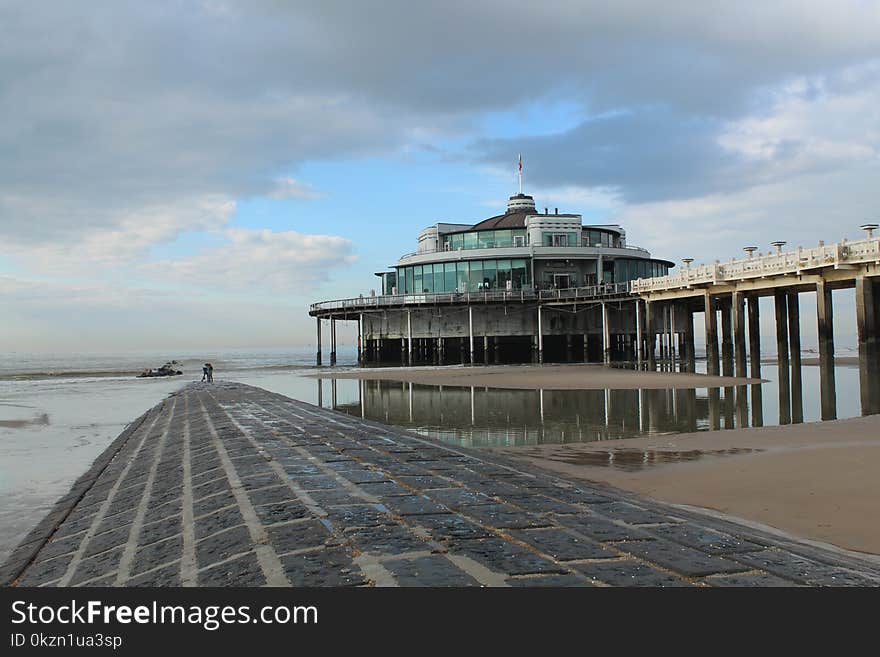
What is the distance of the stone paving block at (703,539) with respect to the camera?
461 centimetres

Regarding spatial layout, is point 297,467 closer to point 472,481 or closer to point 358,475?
point 358,475

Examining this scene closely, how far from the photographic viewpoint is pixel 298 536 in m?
4.82

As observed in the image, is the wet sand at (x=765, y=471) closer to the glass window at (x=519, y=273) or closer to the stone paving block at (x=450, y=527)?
the stone paving block at (x=450, y=527)

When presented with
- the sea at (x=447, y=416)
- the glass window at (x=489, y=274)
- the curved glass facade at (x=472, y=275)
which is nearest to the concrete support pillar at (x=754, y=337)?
the sea at (x=447, y=416)

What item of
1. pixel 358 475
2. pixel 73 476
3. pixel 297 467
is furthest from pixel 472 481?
pixel 73 476

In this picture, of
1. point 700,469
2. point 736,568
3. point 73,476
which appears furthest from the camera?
point 73,476

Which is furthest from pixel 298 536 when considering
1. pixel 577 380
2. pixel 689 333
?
pixel 689 333

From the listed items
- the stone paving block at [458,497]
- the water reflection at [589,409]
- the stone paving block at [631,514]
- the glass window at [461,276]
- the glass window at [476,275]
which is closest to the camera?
the stone paving block at [631,514]

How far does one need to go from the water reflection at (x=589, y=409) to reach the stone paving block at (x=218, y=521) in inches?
296

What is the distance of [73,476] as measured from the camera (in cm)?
1041

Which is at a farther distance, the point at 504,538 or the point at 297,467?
the point at 297,467

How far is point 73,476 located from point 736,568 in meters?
9.96

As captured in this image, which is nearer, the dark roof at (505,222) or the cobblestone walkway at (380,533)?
the cobblestone walkway at (380,533)
